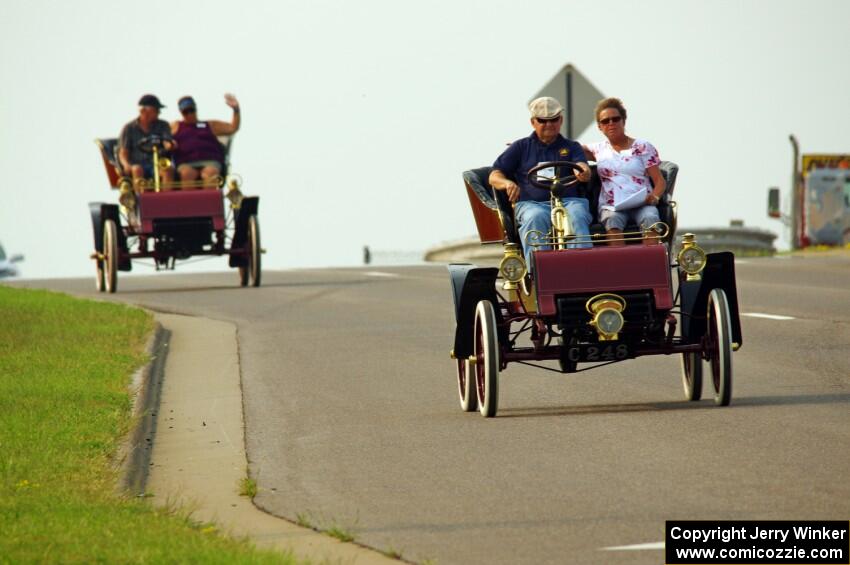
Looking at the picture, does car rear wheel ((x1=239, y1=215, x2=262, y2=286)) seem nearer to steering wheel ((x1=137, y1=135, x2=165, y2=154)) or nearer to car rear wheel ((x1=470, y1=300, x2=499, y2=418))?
steering wheel ((x1=137, y1=135, x2=165, y2=154))

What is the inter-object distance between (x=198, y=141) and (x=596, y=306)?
54.5ft

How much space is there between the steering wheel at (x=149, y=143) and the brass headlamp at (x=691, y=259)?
16.0m

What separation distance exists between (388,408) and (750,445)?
3220 mm

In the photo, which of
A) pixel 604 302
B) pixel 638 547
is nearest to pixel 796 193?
pixel 604 302

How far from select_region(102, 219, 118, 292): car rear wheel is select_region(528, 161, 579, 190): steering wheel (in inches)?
607

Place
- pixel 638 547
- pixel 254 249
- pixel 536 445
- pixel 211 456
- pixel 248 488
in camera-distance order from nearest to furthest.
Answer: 1. pixel 638 547
2. pixel 248 488
3. pixel 536 445
4. pixel 211 456
5. pixel 254 249

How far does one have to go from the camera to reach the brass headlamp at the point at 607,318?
12.3m

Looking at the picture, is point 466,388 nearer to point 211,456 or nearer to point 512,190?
point 512,190

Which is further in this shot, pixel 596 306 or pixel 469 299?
pixel 469 299

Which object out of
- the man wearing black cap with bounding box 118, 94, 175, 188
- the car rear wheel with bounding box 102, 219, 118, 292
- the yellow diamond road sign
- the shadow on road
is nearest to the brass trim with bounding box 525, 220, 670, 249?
the shadow on road

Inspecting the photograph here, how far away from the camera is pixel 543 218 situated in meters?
13.0

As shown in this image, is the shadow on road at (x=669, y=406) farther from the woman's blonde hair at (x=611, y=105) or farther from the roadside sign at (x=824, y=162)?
the roadside sign at (x=824, y=162)

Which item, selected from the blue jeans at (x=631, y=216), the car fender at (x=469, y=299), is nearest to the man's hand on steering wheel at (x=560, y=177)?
the blue jeans at (x=631, y=216)

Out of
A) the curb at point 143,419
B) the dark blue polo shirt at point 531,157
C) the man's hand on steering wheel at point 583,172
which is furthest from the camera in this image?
the dark blue polo shirt at point 531,157
